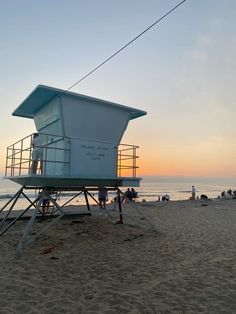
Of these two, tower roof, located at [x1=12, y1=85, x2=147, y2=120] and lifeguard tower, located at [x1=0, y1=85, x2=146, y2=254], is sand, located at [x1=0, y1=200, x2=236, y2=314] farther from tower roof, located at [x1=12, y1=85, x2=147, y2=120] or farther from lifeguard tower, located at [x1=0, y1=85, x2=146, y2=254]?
tower roof, located at [x1=12, y1=85, x2=147, y2=120]

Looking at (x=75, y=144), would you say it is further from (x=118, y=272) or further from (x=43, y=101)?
(x=118, y=272)

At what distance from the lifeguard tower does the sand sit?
1.79m

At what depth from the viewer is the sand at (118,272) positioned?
240 inches

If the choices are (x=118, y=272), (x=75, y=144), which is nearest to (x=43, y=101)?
(x=75, y=144)

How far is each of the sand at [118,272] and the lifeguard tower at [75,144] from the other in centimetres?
179

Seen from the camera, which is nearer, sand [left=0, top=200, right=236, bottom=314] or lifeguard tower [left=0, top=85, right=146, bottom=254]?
sand [left=0, top=200, right=236, bottom=314]

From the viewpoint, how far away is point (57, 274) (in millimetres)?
8055

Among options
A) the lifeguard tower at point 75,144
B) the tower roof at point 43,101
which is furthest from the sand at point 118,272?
the tower roof at point 43,101

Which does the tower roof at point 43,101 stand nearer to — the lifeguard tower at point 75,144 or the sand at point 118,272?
the lifeguard tower at point 75,144

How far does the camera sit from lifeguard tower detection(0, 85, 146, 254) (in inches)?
452

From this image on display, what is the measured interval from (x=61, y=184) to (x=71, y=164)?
2.75ft

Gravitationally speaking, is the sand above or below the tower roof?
below

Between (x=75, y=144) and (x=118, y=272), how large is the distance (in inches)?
207

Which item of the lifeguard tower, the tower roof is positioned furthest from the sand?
the tower roof
